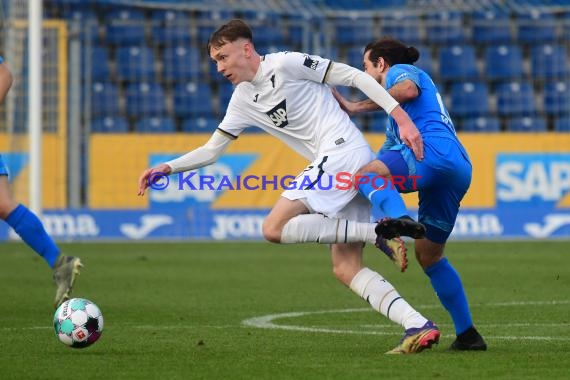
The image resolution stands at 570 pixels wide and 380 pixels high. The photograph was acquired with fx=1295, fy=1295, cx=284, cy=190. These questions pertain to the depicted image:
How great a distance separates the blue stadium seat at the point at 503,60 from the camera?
25250 millimetres

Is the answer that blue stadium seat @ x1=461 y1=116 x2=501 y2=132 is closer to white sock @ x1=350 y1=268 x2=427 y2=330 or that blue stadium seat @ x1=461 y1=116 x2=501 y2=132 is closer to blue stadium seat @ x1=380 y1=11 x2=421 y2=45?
blue stadium seat @ x1=380 y1=11 x2=421 y2=45

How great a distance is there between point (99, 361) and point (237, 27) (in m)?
2.07

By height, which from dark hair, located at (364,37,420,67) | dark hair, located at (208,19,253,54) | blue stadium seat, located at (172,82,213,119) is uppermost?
dark hair, located at (208,19,253,54)

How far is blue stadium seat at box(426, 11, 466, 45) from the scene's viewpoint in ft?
83.2

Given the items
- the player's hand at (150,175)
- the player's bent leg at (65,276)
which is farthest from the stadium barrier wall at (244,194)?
the player's hand at (150,175)

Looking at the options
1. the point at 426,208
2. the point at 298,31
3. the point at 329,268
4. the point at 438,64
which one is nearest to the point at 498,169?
the point at 438,64

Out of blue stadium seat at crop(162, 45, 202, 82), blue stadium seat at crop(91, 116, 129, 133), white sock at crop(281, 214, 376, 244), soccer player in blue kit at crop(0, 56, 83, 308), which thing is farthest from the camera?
blue stadium seat at crop(162, 45, 202, 82)

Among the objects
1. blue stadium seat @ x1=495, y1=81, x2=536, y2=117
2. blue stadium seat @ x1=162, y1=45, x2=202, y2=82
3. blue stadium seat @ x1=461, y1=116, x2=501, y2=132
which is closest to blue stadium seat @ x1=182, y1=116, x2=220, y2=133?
blue stadium seat @ x1=162, y1=45, x2=202, y2=82

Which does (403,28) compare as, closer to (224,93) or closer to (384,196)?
(224,93)

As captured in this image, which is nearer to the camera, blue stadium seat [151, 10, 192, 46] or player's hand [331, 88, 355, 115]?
player's hand [331, 88, 355, 115]

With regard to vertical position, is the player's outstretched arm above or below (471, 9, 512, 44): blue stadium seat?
below

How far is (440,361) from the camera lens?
6.98m

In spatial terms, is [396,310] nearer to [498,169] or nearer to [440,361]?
[440,361]

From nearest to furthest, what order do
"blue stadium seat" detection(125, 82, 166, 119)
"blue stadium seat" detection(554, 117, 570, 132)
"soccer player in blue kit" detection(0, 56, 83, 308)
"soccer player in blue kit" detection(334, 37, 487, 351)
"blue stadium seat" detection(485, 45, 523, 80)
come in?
"soccer player in blue kit" detection(334, 37, 487, 351) < "soccer player in blue kit" detection(0, 56, 83, 308) < "blue stadium seat" detection(554, 117, 570, 132) < "blue stadium seat" detection(125, 82, 166, 119) < "blue stadium seat" detection(485, 45, 523, 80)
